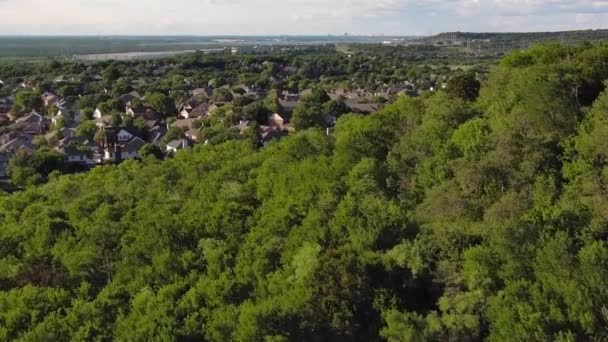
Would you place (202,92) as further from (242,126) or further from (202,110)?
A: (242,126)

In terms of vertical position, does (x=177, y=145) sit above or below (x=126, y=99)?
below

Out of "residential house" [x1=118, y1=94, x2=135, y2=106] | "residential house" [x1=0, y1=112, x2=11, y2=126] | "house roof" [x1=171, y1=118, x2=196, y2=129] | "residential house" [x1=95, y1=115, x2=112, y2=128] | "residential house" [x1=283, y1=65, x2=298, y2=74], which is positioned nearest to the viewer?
"house roof" [x1=171, y1=118, x2=196, y2=129]

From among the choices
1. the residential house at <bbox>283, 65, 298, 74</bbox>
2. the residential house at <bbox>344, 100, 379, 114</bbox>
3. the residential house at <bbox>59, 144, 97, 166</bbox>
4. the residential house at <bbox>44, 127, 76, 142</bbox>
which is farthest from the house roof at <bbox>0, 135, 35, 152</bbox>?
the residential house at <bbox>283, 65, 298, 74</bbox>

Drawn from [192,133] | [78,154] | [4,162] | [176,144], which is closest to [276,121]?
[192,133]

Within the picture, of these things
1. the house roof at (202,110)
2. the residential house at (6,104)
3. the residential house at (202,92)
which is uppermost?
the residential house at (202,92)

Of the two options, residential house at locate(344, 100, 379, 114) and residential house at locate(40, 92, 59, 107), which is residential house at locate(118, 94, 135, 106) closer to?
residential house at locate(40, 92, 59, 107)

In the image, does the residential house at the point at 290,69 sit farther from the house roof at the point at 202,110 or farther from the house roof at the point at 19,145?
the house roof at the point at 19,145

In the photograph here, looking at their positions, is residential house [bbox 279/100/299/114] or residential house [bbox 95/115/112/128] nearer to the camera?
residential house [bbox 95/115/112/128]

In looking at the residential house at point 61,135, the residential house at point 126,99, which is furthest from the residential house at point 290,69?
the residential house at point 61,135
